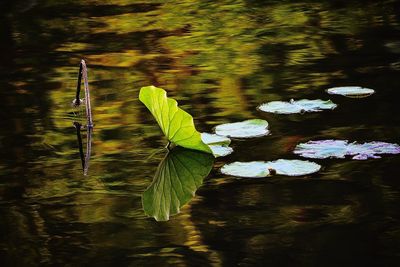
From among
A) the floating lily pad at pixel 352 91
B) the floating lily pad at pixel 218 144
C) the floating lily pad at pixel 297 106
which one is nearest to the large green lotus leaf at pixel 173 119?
the floating lily pad at pixel 218 144

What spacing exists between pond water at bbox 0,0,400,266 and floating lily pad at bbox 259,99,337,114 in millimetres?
27

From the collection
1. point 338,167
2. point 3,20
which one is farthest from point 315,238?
point 3,20

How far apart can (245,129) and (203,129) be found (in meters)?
0.11

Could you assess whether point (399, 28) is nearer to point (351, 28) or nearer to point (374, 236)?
point (351, 28)

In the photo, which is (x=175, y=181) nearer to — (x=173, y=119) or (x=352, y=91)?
(x=173, y=119)

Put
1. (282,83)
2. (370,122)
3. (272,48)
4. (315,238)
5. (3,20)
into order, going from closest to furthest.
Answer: (315,238) → (370,122) → (282,83) → (272,48) → (3,20)

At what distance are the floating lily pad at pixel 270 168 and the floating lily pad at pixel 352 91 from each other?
529 millimetres

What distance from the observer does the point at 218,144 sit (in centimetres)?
171

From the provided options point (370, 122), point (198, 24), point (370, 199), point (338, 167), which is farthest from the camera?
point (198, 24)

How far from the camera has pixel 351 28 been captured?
2967mm

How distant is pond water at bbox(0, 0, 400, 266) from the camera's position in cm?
122

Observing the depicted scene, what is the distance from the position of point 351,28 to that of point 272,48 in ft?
1.38

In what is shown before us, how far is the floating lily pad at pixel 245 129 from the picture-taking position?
176 centimetres

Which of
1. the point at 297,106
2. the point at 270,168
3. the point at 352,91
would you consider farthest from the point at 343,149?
the point at 352,91
